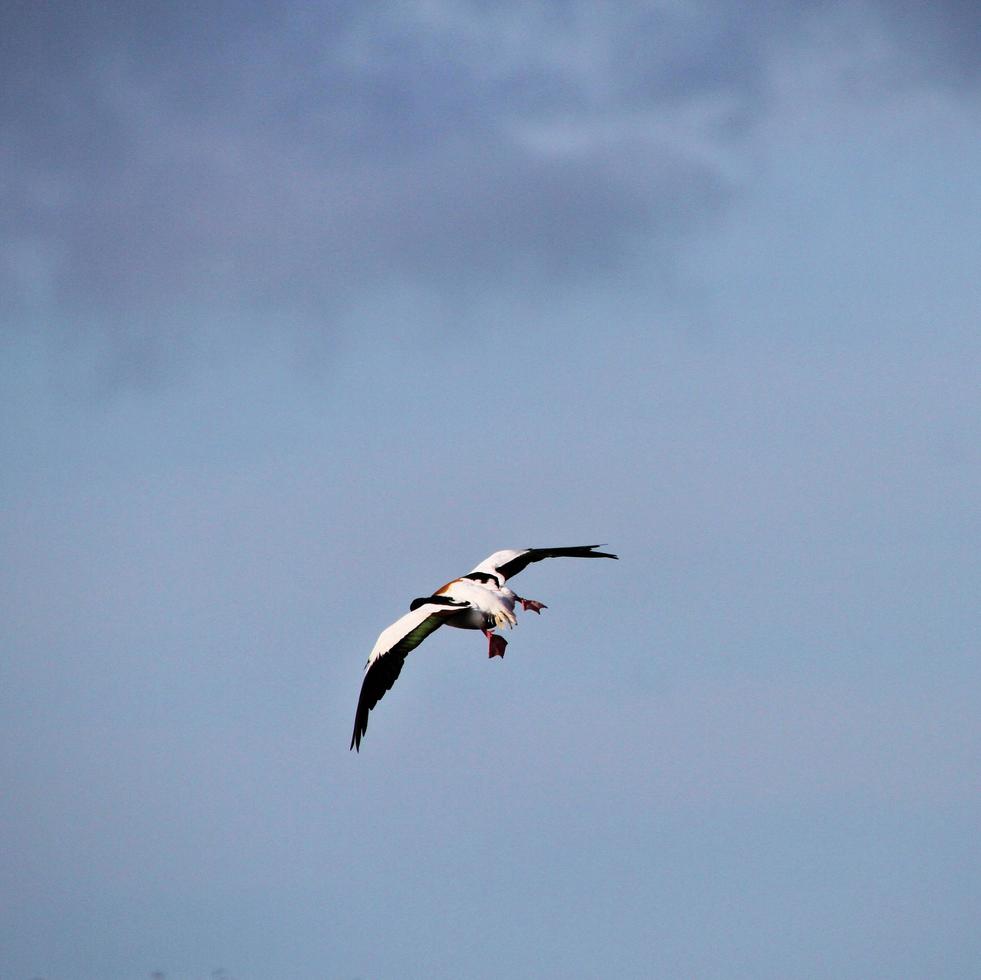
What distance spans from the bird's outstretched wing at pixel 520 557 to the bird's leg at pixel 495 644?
11.0ft

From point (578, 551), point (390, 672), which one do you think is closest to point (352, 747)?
point (390, 672)

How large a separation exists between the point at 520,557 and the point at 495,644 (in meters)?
4.57

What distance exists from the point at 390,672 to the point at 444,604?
1596 mm

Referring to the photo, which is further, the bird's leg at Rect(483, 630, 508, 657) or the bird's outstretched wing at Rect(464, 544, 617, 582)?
the bird's outstretched wing at Rect(464, 544, 617, 582)

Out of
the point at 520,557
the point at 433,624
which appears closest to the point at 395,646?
the point at 433,624

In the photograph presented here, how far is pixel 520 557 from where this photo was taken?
120ft

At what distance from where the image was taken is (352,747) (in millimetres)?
31094

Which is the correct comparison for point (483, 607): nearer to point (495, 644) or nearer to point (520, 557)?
point (495, 644)

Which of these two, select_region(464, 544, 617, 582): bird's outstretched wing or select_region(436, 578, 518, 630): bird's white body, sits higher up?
select_region(464, 544, 617, 582): bird's outstretched wing

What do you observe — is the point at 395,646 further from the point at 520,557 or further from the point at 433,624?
the point at 520,557

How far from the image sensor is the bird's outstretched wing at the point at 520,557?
36.1m

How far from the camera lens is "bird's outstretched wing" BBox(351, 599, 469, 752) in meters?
32.2

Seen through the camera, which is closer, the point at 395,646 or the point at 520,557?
the point at 395,646

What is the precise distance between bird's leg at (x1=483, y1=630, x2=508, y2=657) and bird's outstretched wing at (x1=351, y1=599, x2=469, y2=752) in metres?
0.77
